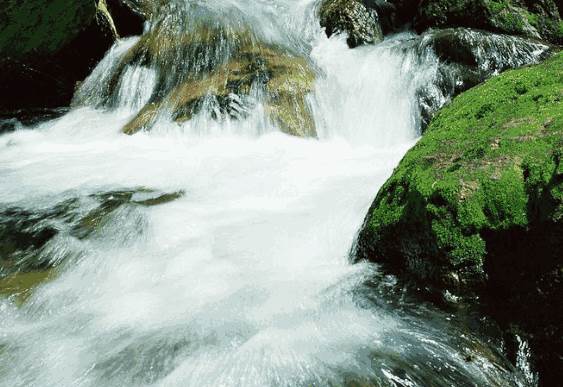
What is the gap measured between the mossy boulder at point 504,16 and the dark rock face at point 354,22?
1.50 m

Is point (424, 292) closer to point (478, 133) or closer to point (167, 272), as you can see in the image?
point (478, 133)

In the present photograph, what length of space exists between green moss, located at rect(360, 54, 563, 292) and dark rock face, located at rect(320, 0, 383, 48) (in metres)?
7.95

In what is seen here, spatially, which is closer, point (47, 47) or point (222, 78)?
point (222, 78)

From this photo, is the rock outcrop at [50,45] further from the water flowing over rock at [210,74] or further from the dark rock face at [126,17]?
the water flowing over rock at [210,74]

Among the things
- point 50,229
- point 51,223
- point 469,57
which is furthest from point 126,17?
point 469,57

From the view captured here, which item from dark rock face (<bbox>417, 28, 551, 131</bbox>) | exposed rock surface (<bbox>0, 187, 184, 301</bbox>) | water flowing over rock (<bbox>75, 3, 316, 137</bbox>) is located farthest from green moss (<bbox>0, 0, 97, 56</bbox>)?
dark rock face (<bbox>417, 28, 551, 131</bbox>)

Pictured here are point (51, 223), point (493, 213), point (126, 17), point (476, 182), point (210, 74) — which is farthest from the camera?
point (126, 17)

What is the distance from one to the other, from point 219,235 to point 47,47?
1005 cm

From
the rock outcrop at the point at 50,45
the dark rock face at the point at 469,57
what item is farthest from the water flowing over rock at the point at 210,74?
the dark rock face at the point at 469,57

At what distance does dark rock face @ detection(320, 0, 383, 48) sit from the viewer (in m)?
11.7

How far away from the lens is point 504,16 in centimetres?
1088

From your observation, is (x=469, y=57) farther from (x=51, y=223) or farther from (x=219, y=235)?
(x=51, y=223)

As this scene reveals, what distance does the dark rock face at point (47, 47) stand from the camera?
11922 millimetres

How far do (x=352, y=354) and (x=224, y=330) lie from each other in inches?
40.2
